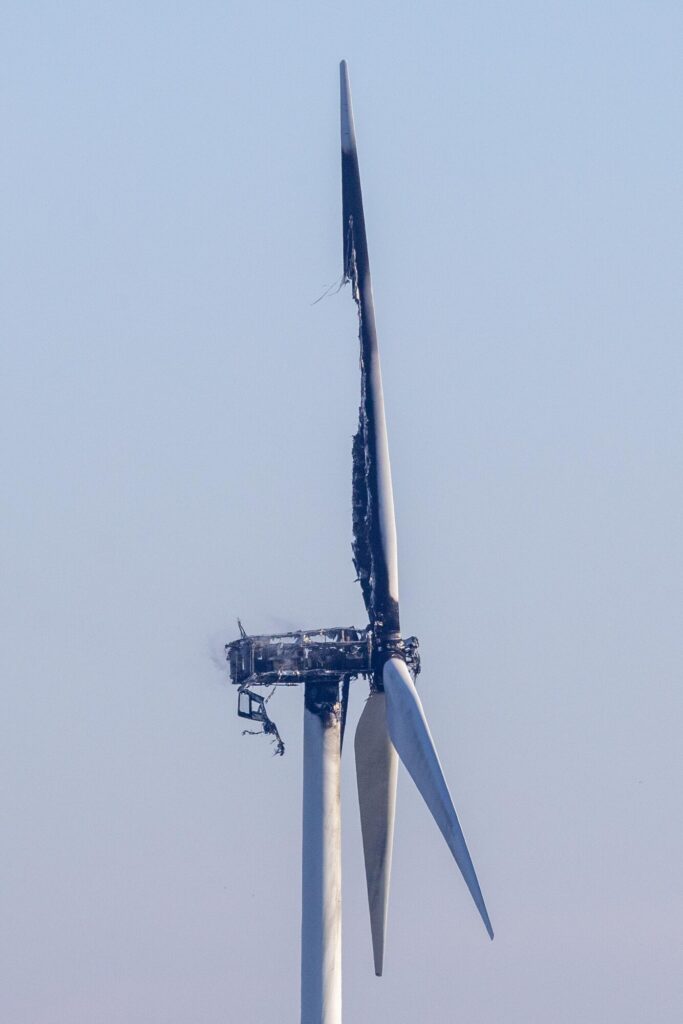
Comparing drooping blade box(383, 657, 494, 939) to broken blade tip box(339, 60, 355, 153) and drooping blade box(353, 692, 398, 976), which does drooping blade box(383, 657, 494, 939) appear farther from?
broken blade tip box(339, 60, 355, 153)

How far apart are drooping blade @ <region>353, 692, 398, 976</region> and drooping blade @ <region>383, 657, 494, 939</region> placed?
2.68m

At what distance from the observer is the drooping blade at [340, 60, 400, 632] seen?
11800 cm

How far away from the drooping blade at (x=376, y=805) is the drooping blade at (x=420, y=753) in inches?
105

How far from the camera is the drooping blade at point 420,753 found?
110 metres

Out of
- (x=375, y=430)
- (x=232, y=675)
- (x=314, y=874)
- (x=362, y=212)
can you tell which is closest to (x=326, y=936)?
(x=314, y=874)

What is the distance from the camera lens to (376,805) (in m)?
120

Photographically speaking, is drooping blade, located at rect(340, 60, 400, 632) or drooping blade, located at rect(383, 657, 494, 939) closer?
drooping blade, located at rect(383, 657, 494, 939)

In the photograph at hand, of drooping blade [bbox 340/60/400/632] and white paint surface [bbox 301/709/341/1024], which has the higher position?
drooping blade [bbox 340/60/400/632]

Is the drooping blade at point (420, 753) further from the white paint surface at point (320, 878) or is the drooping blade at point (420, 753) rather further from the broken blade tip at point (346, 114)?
the broken blade tip at point (346, 114)

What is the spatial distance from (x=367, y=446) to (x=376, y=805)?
44.0 feet

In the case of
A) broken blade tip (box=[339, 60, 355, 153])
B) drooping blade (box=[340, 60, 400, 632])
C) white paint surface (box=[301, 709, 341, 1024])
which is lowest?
white paint surface (box=[301, 709, 341, 1024])

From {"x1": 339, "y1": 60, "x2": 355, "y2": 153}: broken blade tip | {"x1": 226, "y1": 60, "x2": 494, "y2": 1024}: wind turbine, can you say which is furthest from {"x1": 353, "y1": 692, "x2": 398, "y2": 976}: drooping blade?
{"x1": 339, "y1": 60, "x2": 355, "y2": 153}: broken blade tip

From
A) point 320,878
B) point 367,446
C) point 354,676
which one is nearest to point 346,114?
point 367,446

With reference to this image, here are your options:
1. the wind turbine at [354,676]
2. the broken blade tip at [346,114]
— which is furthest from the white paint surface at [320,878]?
the broken blade tip at [346,114]
